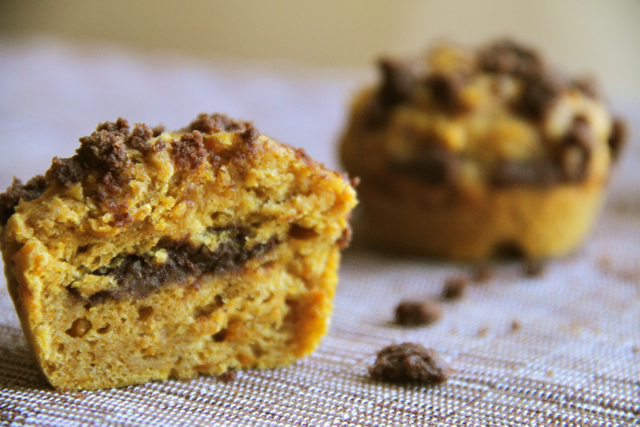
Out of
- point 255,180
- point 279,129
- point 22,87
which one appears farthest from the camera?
point 279,129

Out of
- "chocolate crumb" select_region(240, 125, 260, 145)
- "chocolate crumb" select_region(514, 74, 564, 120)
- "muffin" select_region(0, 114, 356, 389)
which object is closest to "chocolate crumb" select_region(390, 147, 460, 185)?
"chocolate crumb" select_region(514, 74, 564, 120)

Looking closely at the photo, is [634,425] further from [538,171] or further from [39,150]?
[39,150]

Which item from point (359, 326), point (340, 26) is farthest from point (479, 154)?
point (340, 26)

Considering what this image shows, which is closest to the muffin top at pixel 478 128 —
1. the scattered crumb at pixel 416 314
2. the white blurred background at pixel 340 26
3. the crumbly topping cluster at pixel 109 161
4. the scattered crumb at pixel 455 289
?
the scattered crumb at pixel 455 289

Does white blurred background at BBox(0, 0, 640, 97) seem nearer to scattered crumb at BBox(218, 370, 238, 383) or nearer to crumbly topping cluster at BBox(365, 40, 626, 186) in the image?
crumbly topping cluster at BBox(365, 40, 626, 186)

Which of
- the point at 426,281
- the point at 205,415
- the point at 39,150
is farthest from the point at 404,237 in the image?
the point at 39,150

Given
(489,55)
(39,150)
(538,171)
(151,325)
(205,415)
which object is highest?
(489,55)

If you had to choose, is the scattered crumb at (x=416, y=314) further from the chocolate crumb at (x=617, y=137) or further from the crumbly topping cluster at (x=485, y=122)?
the chocolate crumb at (x=617, y=137)
